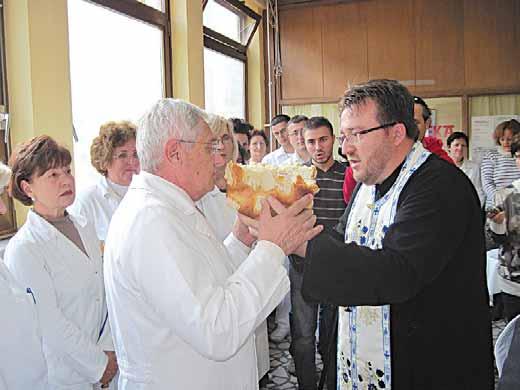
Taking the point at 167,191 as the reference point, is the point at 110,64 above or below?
above

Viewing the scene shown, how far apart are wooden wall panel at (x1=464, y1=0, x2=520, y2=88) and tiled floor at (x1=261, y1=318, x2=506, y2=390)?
3.35 meters

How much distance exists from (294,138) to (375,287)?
2.92 metres

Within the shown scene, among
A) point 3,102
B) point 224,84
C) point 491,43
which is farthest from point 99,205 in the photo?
point 491,43

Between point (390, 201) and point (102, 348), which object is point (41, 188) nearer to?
point (102, 348)

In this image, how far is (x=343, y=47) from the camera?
684 cm

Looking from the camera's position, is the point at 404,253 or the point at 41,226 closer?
the point at 404,253

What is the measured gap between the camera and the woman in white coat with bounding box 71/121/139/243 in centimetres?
258

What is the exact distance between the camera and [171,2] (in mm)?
4738

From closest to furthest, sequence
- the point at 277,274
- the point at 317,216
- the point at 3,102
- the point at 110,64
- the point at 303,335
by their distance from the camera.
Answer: the point at 277,274 → the point at 3,102 → the point at 303,335 → the point at 317,216 → the point at 110,64

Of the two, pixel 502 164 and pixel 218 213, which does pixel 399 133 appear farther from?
pixel 502 164

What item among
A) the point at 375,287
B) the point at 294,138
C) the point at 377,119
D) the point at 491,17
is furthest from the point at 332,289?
the point at 491,17

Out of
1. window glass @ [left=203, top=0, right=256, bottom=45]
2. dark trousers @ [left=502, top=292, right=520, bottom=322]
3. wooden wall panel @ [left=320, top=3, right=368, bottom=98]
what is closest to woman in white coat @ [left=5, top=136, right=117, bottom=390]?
dark trousers @ [left=502, top=292, right=520, bottom=322]

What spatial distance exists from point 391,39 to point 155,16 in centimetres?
333

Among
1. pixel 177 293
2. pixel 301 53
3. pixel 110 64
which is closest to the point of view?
pixel 177 293
